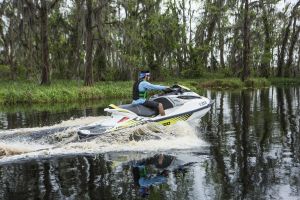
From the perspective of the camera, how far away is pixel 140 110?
10.6 metres

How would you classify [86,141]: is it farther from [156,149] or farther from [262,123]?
[262,123]

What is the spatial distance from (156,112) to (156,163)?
129 inches

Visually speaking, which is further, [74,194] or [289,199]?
[74,194]

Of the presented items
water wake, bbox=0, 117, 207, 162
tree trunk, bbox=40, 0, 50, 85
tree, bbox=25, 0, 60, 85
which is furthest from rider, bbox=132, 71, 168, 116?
tree trunk, bbox=40, 0, 50, 85

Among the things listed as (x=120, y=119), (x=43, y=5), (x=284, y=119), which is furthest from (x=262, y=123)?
(x=43, y=5)

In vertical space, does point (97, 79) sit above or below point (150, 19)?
below

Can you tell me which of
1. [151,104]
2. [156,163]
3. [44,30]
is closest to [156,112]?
[151,104]

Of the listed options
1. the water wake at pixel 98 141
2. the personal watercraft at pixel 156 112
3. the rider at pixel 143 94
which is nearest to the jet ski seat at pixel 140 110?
the personal watercraft at pixel 156 112

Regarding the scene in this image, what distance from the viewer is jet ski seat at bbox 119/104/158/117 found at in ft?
34.2

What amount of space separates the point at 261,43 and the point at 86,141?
41.5 m

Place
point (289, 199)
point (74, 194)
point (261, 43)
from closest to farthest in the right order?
1. point (289, 199)
2. point (74, 194)
3. point (261, 43)

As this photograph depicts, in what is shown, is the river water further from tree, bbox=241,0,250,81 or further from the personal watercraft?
tree, bbox=241,0,250,81

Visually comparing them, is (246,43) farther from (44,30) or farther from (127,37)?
(44,30)

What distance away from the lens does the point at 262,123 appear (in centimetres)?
1284
